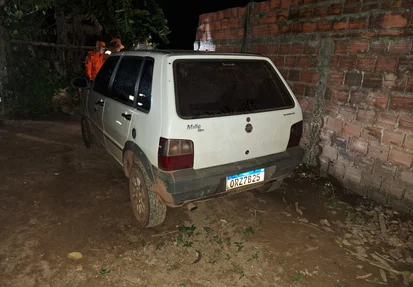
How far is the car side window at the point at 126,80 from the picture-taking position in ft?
10.7

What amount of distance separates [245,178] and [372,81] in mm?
2149

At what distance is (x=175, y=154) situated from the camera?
2627 millimetres

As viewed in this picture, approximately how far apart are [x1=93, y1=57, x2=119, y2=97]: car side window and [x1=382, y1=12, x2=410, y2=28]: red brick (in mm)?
3380

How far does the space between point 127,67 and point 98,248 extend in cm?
206

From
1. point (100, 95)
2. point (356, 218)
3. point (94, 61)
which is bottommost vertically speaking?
point (356, 218)

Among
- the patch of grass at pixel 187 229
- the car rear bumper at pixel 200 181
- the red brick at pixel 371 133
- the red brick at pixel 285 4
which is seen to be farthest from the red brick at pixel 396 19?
the patch of grass at pixel 187 229

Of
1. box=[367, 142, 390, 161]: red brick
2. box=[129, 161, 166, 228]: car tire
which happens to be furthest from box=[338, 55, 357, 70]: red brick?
box=[129, 161, 166, 228]: car tire

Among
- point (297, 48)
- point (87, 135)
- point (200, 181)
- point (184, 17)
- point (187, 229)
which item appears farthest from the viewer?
point (184, 17)

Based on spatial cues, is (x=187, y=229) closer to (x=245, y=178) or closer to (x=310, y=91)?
(x=245, y=178)

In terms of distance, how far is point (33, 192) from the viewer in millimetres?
3975

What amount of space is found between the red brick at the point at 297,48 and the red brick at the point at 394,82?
1352 millimetres

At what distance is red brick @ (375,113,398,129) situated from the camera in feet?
11.6

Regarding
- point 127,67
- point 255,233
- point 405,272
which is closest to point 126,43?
point 127,67

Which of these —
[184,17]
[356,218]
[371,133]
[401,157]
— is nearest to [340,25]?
[371,133]
